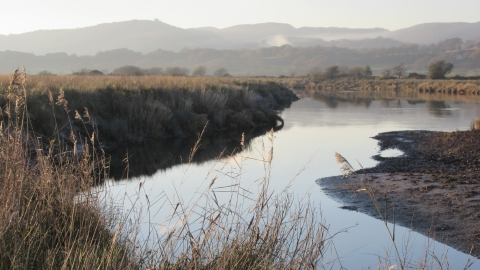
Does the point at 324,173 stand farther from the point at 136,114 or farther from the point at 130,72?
the point at 130,72

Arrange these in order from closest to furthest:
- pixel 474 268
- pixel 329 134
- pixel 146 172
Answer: pixel 474 268
pixel 146 172
pixel 329 134

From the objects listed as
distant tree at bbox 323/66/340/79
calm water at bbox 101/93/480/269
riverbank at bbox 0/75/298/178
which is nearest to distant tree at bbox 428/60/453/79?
distant tree at bbox 323/66/340/79

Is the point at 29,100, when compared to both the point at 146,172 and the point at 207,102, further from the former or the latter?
the point at 207,102

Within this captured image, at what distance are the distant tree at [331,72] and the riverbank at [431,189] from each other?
78294mm

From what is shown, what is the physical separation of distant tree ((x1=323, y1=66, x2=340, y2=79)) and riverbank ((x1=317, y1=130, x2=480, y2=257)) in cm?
7829

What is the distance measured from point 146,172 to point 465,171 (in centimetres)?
694

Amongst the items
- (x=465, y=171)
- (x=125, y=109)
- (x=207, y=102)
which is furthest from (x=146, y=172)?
(x=207, y=102)

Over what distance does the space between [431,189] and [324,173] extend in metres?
2.96

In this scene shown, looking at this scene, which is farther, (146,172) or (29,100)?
(29,100)

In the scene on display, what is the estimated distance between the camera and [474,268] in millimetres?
5707

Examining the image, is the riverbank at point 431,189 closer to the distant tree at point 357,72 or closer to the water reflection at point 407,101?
the water reflection at point 407,101

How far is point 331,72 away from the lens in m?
A: 93.1

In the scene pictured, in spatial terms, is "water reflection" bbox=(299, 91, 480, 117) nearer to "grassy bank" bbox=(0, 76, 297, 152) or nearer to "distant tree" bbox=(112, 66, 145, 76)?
"grassy bank" bbox=(0, 76, 297, 152)

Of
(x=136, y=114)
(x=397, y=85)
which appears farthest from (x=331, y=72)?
(x=136, y=114)
